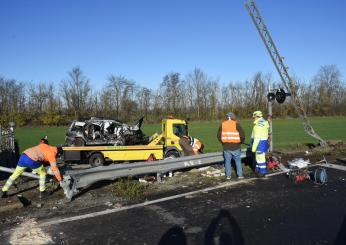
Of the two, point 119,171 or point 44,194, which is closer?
point 44,194

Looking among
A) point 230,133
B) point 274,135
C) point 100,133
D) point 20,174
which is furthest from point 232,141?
point 274,135

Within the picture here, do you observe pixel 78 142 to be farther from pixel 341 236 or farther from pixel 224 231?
pixel 341 236

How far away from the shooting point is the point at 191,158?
32.0 feet

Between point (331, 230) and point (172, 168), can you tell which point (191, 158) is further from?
point (331, 230)

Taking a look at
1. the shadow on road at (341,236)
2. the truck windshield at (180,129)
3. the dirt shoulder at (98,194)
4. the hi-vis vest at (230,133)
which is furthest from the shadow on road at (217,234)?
the truck windshield at (180,129)

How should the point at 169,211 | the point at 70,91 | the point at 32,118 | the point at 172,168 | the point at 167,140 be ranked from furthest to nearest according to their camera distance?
the point at 70,91 < the point at 32,118 < the point at 167,140 < the point at 172,168 < the point at 169,211

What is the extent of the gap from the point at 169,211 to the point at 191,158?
3.47m

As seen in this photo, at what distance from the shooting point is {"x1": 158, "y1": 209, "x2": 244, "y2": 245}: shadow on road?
491 centimetres

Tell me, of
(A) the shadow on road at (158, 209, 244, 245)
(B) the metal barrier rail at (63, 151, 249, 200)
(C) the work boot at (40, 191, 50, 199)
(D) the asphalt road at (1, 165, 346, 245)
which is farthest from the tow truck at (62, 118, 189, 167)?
(A) the shadow on road at (158, 209, 244, 245)

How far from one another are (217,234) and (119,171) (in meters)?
3.62

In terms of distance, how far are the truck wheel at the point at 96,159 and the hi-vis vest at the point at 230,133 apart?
6.83 meters

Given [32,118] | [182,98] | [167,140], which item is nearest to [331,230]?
[167,140]

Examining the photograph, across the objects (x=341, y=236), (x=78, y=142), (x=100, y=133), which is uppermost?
(x=100, y=133)

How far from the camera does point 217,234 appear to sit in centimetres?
518
